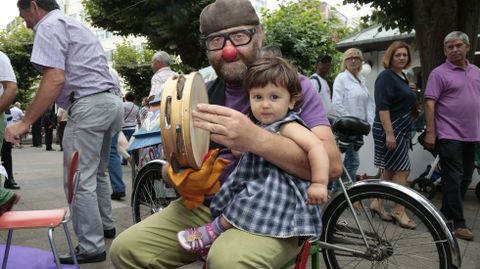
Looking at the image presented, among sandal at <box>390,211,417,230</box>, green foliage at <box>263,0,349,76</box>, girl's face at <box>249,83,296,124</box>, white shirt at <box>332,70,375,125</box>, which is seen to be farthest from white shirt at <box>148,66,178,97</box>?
green foliage at <box>263,0,349,76</box>

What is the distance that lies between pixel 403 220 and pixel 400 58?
6.62 ft

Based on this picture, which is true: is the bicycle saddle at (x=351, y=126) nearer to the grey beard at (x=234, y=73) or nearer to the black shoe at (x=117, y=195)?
the grey beard at (x=234, y=73)

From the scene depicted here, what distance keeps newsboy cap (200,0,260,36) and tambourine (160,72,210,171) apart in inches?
16.3

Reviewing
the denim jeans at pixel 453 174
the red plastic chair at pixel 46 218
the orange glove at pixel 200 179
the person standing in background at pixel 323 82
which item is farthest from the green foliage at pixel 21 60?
the orange glove at pixel 200 179

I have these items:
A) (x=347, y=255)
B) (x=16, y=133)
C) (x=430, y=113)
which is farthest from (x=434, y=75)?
(x=16, y=133)

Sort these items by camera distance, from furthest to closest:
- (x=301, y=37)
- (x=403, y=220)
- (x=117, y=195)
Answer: (x=301, y=37)
(x=117, y=195)
(x=403, y=220)

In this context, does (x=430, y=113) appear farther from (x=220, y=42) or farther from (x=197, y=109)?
(x=197, y=109)

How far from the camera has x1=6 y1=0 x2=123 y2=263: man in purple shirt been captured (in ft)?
9.62

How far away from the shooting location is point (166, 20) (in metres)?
11.5

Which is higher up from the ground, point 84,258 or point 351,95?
point 351,95

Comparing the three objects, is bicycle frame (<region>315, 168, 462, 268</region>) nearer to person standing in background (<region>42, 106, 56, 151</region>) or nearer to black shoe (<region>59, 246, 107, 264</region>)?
black shoe (<region>59, 246, 107, 264</region>)

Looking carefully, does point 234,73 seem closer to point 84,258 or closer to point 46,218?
point 46,218

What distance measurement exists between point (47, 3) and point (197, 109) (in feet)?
7.17

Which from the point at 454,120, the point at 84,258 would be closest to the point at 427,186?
the point at 454,120
